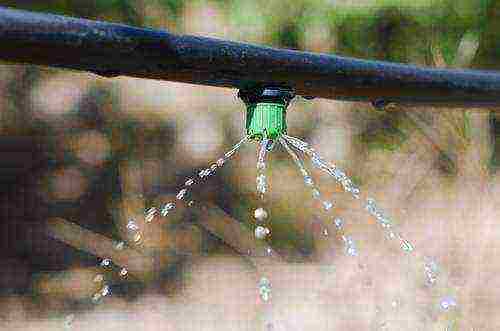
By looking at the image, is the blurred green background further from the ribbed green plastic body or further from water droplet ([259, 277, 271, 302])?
the ribbed green plastic body

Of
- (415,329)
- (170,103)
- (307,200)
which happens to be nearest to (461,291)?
(415,329)

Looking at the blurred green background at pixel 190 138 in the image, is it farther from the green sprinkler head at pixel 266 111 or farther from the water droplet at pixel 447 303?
the green sprinkler head at pixel 266 111

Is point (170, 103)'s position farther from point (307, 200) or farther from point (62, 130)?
Result: point (307, 200)

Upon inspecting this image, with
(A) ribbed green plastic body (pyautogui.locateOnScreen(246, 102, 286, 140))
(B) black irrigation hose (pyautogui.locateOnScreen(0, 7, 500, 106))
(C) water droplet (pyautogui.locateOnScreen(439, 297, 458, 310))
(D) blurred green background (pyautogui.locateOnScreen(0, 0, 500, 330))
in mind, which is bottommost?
(C) water droplet (pyautogui.locateOnScreen(439, 297, 458, 310))

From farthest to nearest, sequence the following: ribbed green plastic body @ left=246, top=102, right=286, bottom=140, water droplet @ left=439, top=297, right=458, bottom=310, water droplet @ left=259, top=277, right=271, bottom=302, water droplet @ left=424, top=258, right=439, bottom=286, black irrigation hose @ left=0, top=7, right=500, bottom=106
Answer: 1. water droplet @ left=259, top=277, right=271, bottom=302
2. water droplet @ left=424, top=258, right=439, bottom=286
3. water droplet @ left=439, top=297, right=458, bottom=310
4. ribbed green plastic body @ left=246, top=102, right=286, bottom=140
5. black irrigation hose @ left=0, top=7, right=500, bottom=106

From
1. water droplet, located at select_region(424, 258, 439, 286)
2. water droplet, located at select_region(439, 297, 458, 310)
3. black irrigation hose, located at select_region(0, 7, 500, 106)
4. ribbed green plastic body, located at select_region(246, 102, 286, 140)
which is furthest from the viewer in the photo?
water droplet, located at select_region(424, 258, 439, 286)

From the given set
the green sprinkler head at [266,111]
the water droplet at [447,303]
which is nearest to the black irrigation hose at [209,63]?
the green sprinkler head at [266,111]

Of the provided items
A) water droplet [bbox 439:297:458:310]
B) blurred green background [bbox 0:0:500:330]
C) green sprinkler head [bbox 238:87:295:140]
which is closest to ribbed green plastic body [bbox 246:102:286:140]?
green sprinkler head [bbox 238:87:295:140]
